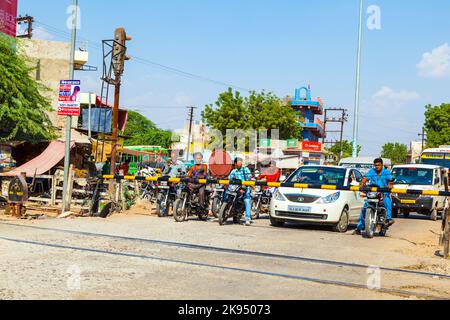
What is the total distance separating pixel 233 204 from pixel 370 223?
381 centimetres

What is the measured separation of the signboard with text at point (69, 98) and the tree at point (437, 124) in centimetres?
6072

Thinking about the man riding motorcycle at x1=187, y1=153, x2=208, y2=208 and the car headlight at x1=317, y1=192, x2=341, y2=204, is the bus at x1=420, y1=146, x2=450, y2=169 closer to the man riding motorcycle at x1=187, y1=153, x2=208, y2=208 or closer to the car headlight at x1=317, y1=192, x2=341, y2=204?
the car headlight at x1=317, y1=192, x2=341, y2=204

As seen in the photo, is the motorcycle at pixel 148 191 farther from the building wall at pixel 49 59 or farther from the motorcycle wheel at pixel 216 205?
the building wall at pixel 49 59

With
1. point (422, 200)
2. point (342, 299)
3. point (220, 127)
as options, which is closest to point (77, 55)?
point (220, 127)

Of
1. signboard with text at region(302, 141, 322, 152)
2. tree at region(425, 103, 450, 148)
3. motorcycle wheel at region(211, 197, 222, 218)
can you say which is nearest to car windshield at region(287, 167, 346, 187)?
motorcycle wheel at region(211, 197, 222, 218)

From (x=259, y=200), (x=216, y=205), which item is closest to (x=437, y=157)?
(x=259, y=200)

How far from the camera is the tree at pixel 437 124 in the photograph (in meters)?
69.8

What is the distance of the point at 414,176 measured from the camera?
74.9 ft

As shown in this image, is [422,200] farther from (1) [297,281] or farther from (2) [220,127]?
(2) [220,127]

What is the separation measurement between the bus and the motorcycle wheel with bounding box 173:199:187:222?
2133cm

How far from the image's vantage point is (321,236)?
13375 millimetres

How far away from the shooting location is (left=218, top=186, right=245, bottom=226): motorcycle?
15406mm

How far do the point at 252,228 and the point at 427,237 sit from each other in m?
4.24

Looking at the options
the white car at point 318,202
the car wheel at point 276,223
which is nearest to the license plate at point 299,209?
the white car at point 318,202
